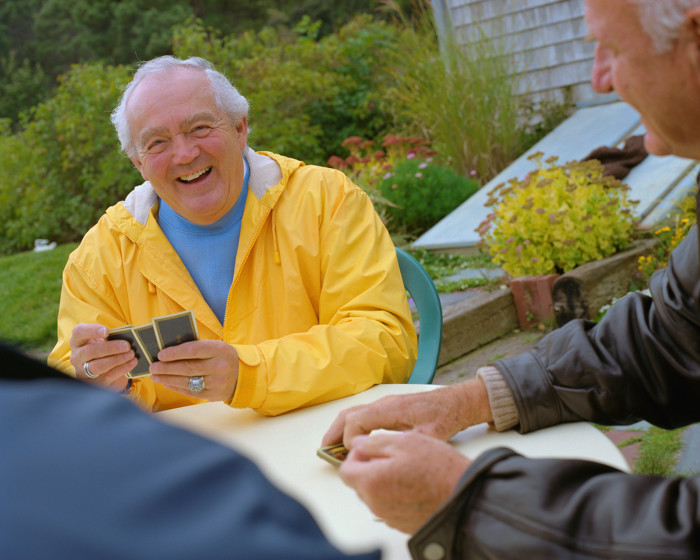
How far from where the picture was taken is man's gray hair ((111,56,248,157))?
252 cm

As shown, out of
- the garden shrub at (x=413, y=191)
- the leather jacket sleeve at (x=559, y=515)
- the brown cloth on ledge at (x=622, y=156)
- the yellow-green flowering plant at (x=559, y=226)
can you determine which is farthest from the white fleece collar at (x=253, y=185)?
the brown cloth on ledge at (x=622, y=156)

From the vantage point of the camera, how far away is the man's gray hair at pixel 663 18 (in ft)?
3.90

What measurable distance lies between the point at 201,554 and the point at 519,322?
174 inches

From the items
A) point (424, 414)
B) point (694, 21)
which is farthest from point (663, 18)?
point (424, 414)

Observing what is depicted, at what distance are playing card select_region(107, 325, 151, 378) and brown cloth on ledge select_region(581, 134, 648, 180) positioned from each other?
481 centimetres

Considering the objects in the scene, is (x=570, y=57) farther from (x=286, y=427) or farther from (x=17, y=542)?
(x=17, y=542)

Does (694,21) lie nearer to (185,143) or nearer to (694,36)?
(694,36)

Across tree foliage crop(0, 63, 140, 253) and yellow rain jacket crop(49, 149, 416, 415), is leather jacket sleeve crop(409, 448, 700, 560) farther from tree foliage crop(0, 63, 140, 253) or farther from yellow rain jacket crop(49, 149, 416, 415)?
tree foliage crop(0, 63, 140, 253)

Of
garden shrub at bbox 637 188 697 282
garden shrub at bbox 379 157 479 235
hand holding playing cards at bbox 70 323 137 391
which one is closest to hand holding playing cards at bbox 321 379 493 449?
hand holding playing cards at bbox 70 323 137 391

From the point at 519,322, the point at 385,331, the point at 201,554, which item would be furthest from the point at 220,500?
the point at 519,322

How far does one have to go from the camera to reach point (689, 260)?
1541mm

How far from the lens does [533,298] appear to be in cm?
462

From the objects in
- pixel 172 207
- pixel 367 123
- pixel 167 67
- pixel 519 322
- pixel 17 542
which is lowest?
pixel 519 322

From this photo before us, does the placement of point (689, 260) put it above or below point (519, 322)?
above
